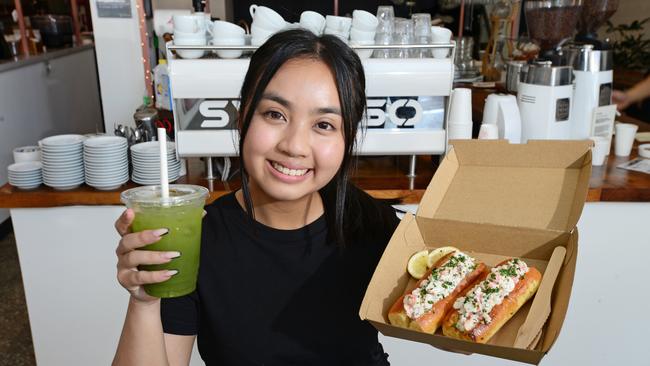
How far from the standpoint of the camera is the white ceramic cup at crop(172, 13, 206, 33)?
2025mm

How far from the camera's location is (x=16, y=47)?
5.23 metres

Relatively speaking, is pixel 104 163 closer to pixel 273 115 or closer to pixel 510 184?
pixel 273 115

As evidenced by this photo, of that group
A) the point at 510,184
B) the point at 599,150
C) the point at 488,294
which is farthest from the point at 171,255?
the point at 599,150

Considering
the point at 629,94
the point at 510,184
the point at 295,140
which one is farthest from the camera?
the point at 629,94

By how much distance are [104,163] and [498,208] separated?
1.51 metres

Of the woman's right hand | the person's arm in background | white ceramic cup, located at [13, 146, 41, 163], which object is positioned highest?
the woman's right hand

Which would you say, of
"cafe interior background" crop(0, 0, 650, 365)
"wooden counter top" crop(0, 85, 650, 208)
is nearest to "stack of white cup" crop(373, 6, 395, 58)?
"cafe interior background" crop(0, 0, 650, 365)

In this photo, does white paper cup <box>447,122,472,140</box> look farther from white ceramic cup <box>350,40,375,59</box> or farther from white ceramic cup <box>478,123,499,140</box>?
white ceramic cup <box>350,40,375,59</box>

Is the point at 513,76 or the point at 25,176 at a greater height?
the point at 513,76

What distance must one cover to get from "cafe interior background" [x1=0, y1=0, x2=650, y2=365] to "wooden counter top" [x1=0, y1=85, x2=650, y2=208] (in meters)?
0.04

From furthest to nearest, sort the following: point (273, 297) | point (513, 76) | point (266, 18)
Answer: point (513, 76), point (266, 18), point (273, 297)

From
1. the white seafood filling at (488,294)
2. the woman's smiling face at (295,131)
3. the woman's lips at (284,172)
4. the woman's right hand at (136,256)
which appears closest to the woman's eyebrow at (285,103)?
the woman's smiling face at (295,131)

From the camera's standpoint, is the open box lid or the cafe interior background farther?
the cafe interior background

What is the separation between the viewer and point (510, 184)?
56.7 inches
